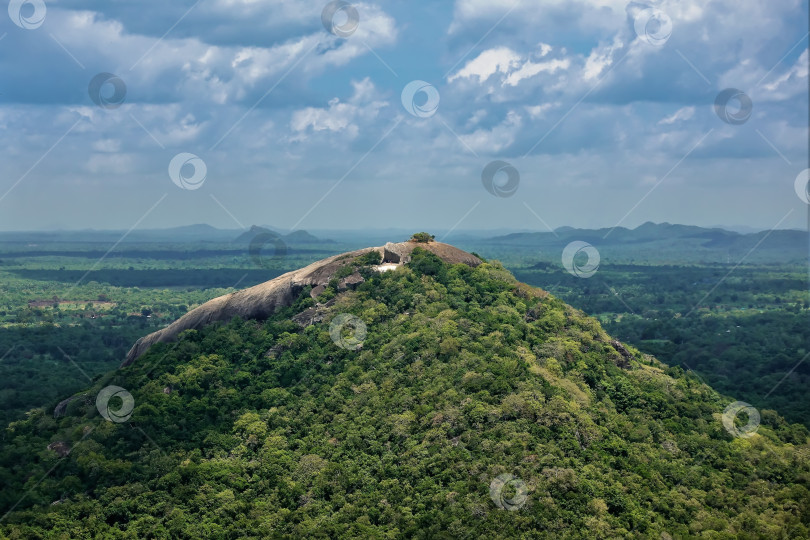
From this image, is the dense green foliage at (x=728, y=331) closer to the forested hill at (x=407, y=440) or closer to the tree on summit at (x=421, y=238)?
the forested hill at (x=407, y=440)

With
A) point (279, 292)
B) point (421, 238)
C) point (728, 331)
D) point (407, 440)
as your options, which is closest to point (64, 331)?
point (279, 292)

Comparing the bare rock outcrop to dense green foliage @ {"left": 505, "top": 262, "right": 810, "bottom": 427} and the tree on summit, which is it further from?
dense green foliage @ {"left": 505, "top": 262, "right": 810, "bottom": 427}

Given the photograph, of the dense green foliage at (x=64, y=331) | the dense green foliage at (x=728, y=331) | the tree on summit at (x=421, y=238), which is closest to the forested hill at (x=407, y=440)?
the tree on summit at (x=421, y=238)

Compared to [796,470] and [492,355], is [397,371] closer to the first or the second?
[492,355]

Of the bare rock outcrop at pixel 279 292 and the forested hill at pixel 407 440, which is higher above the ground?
the bare rock outcrop at pixel 279 292

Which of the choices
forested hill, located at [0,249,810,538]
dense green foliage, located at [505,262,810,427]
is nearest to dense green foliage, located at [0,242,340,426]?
forested hill, located at [0,249,810,538]

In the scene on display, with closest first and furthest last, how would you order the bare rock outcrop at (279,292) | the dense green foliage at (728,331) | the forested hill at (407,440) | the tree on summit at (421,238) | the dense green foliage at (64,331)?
the forested hill at (407,440), the bare rock outcrop at (279,292), the tree on summit at (421,238), the dense green foliage at (728,331), the dense green foliage at (64,331)
